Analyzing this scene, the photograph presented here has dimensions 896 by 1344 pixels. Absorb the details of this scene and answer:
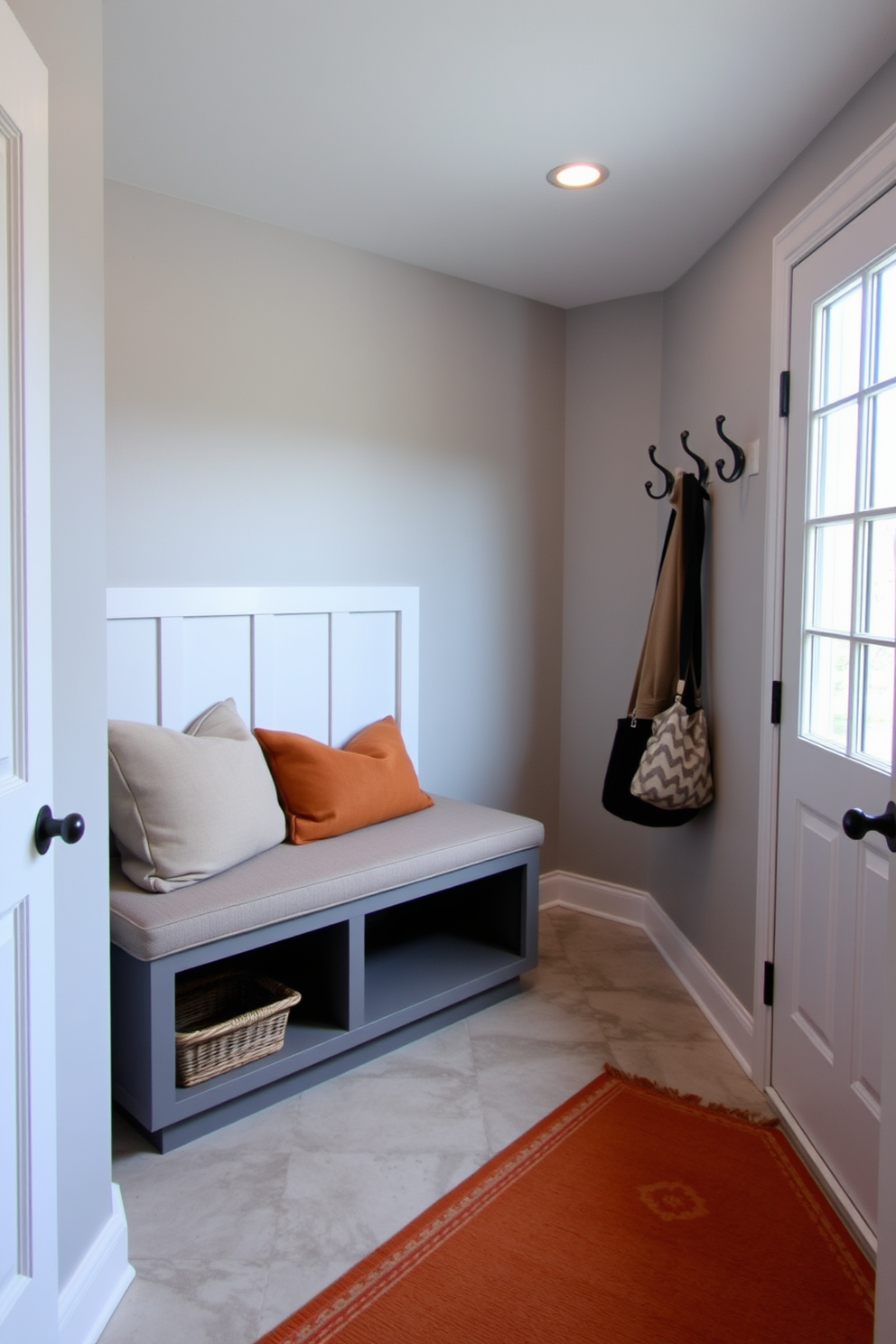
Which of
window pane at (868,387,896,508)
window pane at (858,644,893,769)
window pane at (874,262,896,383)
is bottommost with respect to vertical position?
window pane at (858,644,893,769)

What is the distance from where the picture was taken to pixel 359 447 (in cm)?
302

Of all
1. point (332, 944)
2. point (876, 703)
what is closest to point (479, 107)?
point (876, 703)

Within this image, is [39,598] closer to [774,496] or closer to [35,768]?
[35,768]

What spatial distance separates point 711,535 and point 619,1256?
1924mm

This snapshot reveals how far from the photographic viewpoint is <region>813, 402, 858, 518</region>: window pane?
1.96 m

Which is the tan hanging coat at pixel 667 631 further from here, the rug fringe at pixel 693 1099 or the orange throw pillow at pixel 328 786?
the rug fringe at pixel 693 1099

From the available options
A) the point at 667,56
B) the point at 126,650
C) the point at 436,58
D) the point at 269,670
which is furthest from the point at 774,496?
the point at 126,650

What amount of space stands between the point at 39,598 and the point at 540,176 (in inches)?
72.6

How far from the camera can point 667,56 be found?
1850 mm

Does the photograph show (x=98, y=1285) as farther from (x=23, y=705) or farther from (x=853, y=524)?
(x=853, y=524)

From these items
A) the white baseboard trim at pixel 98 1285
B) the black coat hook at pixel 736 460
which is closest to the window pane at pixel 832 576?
the black coat hook at pixel 736 460

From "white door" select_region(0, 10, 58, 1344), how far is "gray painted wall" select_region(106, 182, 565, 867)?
4.18 feet

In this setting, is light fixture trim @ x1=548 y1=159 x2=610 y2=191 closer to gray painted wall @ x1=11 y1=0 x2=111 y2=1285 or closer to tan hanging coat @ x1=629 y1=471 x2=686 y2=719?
tan hanging coat @ x1=629 y1=471 x2=686 y2=719

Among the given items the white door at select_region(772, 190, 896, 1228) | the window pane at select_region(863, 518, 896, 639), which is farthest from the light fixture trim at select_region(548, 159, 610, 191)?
the window pane at select_region(863, 518, 896, 639)
